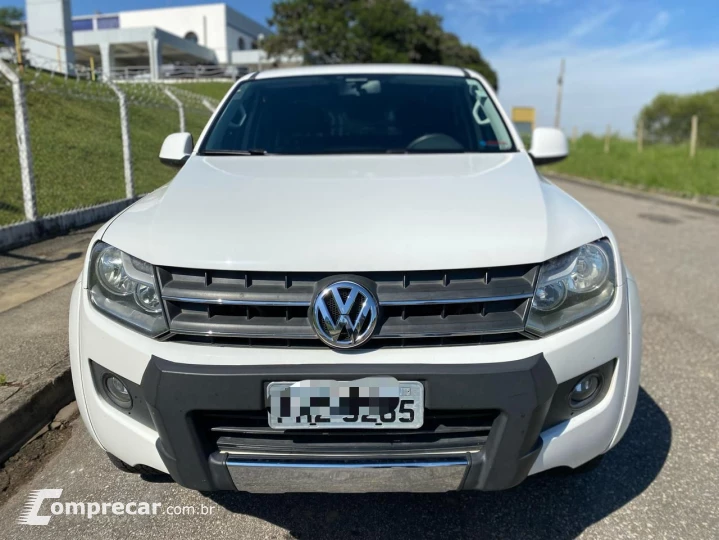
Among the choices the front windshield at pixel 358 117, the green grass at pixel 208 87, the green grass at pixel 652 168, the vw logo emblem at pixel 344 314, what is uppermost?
the green grass at pixel 208 87

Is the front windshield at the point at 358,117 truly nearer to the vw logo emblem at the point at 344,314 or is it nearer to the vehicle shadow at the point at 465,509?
the vw logo emblem at the point at 344,314

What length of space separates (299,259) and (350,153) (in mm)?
1196

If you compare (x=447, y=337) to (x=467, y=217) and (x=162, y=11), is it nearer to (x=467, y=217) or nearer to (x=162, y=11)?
(x=467, y=217)

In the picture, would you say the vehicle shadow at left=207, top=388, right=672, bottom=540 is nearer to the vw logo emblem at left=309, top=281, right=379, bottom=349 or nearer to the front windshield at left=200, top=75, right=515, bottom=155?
the vw logo emblem at left=309, top=281, right=379, bottom=349

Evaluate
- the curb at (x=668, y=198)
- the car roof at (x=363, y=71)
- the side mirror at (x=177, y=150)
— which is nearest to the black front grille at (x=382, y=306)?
the side mirror at (x=177, y=150)

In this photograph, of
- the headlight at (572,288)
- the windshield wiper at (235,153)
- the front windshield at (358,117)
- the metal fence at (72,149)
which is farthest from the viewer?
the metal fence at (72,149)

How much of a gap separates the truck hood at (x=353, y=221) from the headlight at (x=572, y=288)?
1.9 inches

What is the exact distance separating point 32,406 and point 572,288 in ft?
7.93

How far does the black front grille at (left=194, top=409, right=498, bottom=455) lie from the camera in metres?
1.70

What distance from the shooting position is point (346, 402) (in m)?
1.65

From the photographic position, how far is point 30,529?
2139 mm

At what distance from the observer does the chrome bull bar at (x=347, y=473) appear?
1.67 m

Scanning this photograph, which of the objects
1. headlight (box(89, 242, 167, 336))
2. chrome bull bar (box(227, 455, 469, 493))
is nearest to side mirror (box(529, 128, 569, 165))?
chrome bull bar (box(227, 455, 469, 493))

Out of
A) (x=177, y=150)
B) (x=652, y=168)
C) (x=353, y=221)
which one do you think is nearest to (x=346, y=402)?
(x=353, y=221)
